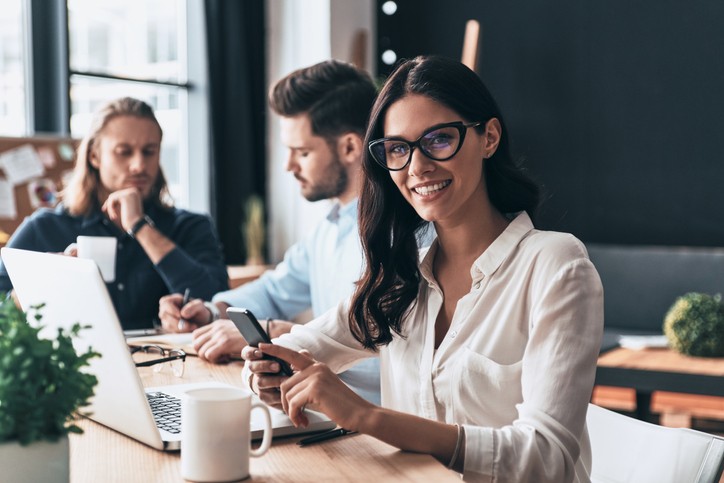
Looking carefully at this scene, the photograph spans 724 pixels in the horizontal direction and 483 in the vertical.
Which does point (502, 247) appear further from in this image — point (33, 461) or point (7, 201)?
point (7, 201)

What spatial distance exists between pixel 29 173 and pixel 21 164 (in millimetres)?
52

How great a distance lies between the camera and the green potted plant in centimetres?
84

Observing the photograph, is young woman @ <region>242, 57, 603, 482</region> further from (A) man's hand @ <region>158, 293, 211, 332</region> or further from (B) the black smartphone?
(A) man's hand @ <region>158, 293, 211, 332</region>

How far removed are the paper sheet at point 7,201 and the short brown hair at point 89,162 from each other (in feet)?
3.12

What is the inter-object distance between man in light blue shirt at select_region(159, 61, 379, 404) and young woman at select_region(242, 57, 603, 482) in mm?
718

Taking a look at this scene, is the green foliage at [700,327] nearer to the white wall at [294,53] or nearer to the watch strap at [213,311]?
the watch strap at [213,311]

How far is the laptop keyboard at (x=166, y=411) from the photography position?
1.21 meters

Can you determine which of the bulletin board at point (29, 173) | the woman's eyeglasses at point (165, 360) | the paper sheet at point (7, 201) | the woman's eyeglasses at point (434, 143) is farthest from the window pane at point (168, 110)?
the woman's eyeglasses at point (434, 143)

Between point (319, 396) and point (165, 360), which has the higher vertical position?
point (319, 396)

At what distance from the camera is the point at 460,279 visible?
1456mm

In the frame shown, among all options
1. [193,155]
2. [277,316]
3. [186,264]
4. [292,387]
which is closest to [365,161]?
[292,387]

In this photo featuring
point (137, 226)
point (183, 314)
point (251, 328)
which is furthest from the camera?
point (137, 226)

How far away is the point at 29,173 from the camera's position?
3.67 m

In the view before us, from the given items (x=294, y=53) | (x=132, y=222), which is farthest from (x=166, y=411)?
(x=294, y=53)
